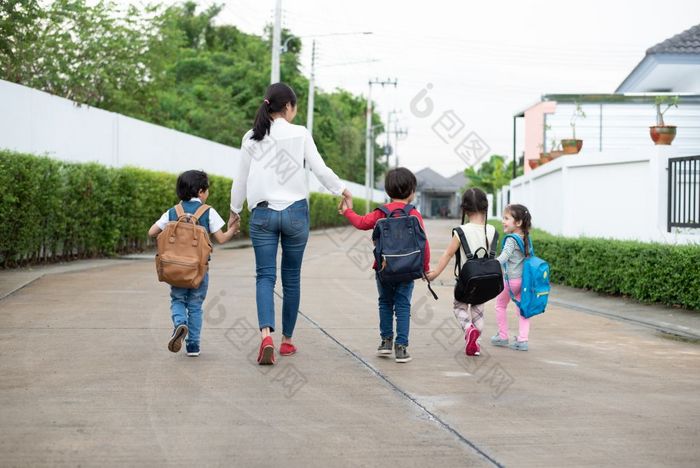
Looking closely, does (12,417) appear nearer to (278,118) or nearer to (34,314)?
(278,118)

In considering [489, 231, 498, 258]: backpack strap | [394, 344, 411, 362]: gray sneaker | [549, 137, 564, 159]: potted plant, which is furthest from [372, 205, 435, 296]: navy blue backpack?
[549, 137, 564, 159]: potted plant

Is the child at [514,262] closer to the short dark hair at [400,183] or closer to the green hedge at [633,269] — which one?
the short dark hair at [400,183]

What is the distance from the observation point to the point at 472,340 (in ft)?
23.2

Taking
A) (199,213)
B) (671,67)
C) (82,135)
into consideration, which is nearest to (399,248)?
(199,213)

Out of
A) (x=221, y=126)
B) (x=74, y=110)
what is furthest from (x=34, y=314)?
(x=221, y=126)

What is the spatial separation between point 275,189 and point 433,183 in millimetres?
117469

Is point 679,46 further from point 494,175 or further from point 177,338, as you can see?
point 494,175

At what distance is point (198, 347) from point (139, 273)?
7.20m

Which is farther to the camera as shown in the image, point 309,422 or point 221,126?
point 221,126

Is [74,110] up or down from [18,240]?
up

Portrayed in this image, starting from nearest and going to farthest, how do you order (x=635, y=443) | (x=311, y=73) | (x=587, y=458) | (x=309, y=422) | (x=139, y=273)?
(x=587, y=458) → (x=635, y=443) → (x=309, y=422) → (x=139, y=273) → (x=311, y=73)

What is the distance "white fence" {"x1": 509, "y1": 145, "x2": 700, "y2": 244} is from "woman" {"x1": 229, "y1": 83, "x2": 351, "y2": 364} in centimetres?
640

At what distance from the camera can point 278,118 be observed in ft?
21.5

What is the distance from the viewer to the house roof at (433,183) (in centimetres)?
11590
